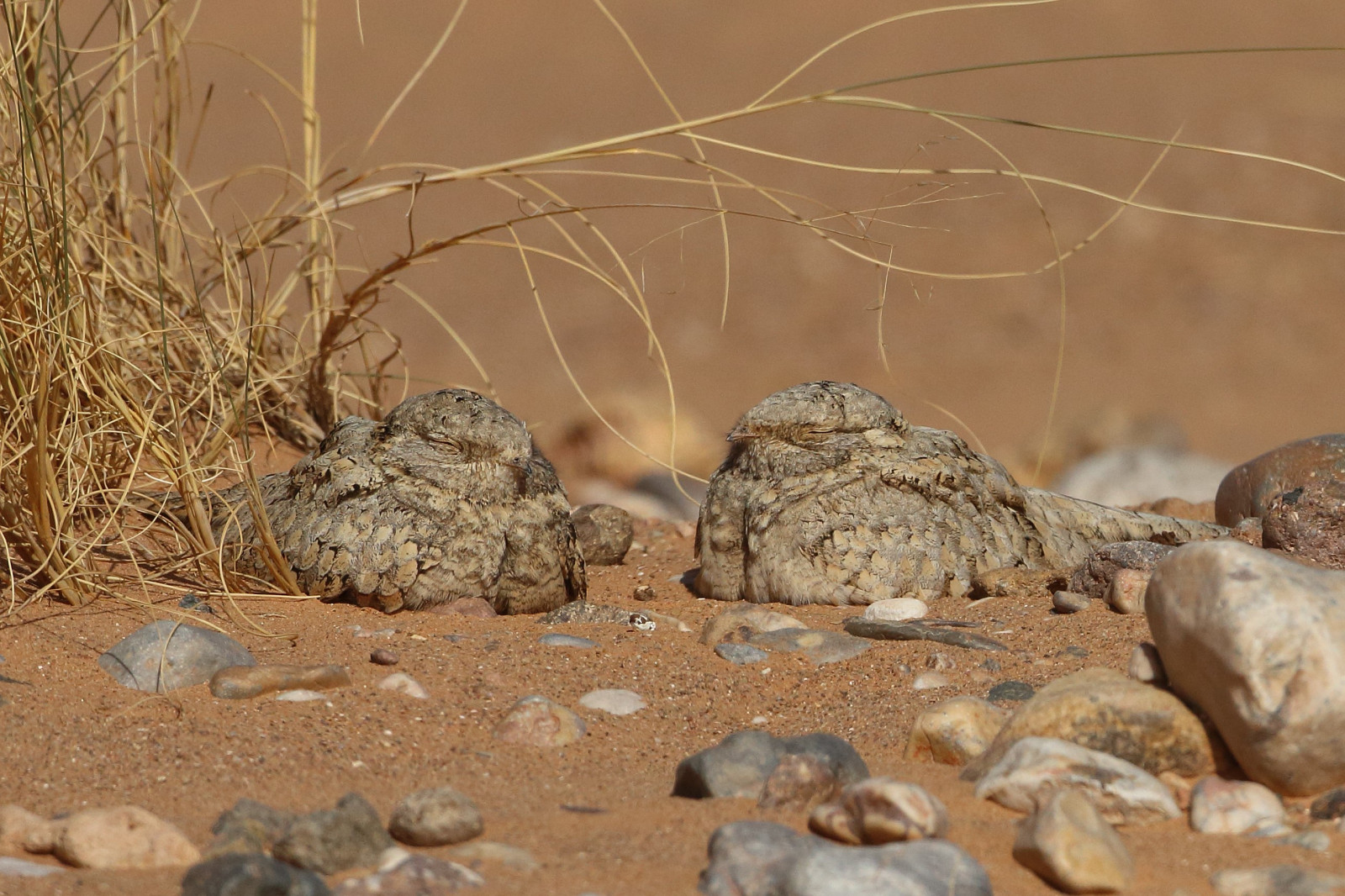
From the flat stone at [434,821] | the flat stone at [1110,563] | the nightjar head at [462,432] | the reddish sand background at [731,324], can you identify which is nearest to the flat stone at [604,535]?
the reddish sand background at [731,324]

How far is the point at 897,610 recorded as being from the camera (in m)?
4.26

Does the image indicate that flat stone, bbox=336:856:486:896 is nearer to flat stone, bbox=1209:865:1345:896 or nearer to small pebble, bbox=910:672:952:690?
flat stone, bbox=1209:865:1345:896

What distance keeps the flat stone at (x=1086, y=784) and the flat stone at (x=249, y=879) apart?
129cm

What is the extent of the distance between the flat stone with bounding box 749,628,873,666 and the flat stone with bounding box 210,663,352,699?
1198 millimetres

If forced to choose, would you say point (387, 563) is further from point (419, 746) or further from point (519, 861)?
point (519, 861)

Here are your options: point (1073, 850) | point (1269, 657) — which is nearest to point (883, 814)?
point (1073, 850)

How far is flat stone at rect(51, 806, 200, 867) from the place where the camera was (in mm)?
2330

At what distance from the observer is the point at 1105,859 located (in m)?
2.25

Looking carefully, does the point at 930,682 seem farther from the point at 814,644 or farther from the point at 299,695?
the point at 299,695

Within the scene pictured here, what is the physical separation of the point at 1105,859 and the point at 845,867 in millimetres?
465

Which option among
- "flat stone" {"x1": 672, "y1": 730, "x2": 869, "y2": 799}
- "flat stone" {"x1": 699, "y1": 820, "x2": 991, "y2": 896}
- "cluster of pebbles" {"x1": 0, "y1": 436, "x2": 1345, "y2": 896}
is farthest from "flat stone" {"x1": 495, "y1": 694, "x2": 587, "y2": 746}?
"flat stone" {"x1": 699, "y1": 820, "x2": 991, "y2": 896}

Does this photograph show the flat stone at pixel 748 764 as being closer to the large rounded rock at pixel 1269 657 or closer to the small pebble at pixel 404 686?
the large rounded rock at pixel 1269 657

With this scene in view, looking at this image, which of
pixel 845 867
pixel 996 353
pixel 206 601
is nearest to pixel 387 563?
pixel 206 601

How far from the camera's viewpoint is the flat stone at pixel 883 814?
91.9 inches
